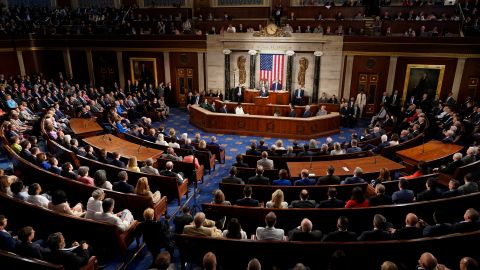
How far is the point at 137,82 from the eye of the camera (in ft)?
56.6

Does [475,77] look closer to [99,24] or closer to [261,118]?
[261,118]

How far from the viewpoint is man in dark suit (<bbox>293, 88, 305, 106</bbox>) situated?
15172mm

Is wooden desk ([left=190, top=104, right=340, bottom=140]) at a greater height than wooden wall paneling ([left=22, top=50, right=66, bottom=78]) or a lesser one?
lesser

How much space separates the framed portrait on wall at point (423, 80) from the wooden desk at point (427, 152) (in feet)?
21.3

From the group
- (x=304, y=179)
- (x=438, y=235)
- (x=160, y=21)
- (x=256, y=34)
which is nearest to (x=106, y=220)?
(x=304, y=179)

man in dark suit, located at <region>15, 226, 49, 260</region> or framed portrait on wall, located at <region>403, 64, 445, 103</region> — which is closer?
man in dark suit, located at <region>15, 226, 49, 260</region>

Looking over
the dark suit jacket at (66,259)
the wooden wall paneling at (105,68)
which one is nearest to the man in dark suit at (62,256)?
the dark suit jacket at (66,259)

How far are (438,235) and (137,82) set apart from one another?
15557mm

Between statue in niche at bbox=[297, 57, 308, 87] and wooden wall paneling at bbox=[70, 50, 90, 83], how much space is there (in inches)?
445

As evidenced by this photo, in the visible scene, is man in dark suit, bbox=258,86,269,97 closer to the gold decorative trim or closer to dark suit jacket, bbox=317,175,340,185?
the gold decorative trim

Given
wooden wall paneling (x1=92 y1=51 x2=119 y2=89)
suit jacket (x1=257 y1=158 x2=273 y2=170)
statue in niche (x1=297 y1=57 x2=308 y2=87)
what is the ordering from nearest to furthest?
suit jacket (x1=257 y1=158 x2=273 y2=170) < statue in niche (x1=297 y1=57 x2=308 y2=87) < wooden wall paneling (x1=92 y1=51 x2=119 y2=89)

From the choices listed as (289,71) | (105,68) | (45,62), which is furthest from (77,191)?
(45,62)

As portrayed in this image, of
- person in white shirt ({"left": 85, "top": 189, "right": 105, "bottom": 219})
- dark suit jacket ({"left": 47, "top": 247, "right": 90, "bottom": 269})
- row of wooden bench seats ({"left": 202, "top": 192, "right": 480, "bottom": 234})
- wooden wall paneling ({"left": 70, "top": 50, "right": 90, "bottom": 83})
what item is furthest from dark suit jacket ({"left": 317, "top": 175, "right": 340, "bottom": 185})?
wooden wall paneling ({"left": 70, "top": 50, "right": 90, "bottom": 83})

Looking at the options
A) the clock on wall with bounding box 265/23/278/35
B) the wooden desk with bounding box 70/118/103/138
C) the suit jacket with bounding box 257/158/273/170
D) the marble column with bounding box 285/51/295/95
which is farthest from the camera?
the marble column with bounding box 285/51/295/95
